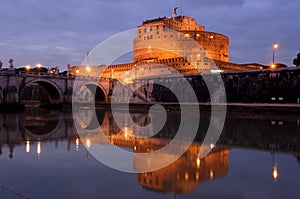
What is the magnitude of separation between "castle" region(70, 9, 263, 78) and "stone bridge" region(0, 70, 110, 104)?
579 inches

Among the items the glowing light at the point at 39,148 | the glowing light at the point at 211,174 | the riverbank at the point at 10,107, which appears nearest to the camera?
the glowing light at the point at 211,174

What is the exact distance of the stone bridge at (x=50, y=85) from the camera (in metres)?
38.1

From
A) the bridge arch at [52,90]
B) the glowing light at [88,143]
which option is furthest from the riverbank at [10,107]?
the glowing light at [88,143]

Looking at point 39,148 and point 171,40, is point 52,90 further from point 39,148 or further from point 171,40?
point 171,40

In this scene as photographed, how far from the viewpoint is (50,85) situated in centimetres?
4656

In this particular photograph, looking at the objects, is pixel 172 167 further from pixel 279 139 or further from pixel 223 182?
pixel 279 139

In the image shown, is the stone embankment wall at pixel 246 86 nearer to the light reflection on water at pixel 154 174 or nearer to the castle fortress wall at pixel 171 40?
the castle fortress wall at pixel 171 40

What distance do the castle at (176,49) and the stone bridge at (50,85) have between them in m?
14.7

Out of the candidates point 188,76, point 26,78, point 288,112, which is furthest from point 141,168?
point 188,76

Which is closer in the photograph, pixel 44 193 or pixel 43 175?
pixel 44 193

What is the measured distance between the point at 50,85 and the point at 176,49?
128 ft

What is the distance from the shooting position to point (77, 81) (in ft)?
164

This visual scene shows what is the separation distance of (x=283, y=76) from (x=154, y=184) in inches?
1374

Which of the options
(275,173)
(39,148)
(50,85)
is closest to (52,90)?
(50,85)
